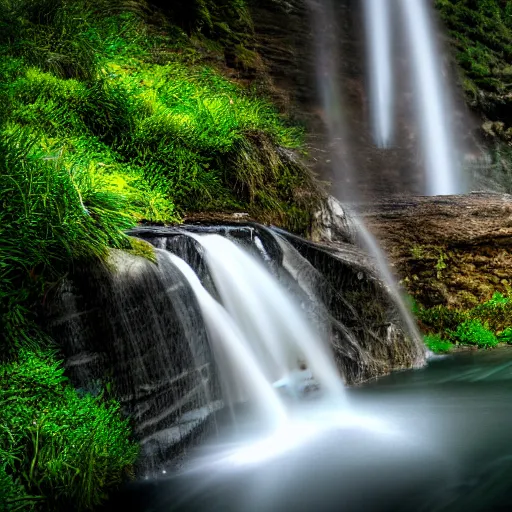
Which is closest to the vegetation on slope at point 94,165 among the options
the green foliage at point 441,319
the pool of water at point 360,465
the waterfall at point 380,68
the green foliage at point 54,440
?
the green foliage at point 54,440

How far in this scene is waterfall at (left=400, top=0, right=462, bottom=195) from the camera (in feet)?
35.9

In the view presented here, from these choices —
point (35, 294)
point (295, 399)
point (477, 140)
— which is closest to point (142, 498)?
point (35, 294)

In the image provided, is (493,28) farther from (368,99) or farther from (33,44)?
(33,44)

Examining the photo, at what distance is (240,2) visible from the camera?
1016cm

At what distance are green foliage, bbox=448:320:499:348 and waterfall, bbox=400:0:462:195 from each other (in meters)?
4.88

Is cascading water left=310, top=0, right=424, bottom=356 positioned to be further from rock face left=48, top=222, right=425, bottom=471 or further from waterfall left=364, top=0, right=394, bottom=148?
rock face left=48, top=222, right=425, bottom=471

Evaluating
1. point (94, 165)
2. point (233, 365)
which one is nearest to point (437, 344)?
point (233, 365)

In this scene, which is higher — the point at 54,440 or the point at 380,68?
the point at 380,68

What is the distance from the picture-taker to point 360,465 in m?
2.81

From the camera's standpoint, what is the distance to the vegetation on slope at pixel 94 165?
2496 millimetres

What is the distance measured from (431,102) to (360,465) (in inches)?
390

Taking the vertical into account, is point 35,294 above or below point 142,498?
above

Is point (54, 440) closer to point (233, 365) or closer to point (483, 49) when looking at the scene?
point (233, 365)

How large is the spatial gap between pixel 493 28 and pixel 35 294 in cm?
1309
